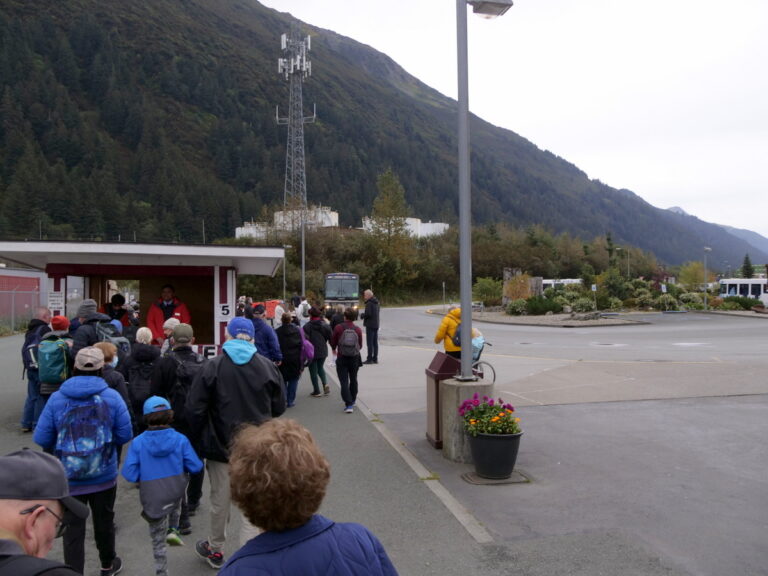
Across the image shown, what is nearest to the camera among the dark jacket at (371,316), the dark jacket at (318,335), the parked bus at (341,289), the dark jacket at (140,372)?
the dark jacket at (140,372)

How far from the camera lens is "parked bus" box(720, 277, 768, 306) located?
58406 mm

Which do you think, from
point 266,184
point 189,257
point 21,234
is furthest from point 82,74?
point 189,257

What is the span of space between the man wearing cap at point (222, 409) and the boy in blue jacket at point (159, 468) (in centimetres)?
19

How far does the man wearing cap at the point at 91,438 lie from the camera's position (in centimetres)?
416

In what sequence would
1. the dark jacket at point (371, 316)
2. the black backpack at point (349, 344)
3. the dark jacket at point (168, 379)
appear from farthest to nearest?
the dark jacket at point (371, 316) < the black backpack at point (349, 344) < the dark jacket at point (168, 379)

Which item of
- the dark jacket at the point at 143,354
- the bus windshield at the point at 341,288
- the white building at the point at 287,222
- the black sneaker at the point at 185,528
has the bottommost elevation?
the black sneaker at the point at 185,528

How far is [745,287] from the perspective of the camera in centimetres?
6116

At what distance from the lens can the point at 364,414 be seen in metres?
9.90

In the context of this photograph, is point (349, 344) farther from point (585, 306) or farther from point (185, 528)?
point (585, 306)

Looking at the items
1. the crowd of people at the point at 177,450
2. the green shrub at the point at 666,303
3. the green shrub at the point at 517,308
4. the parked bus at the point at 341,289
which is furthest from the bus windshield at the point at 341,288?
the crowd of people at the point at 177,450

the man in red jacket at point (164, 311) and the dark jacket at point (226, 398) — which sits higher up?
the man in red jacket at point (164, 311)

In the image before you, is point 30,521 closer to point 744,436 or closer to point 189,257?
point 744,436

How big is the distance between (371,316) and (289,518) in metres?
13.9

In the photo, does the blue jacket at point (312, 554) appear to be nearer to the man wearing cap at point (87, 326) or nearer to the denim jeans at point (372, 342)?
the man wearing cap at point (87, 326)
